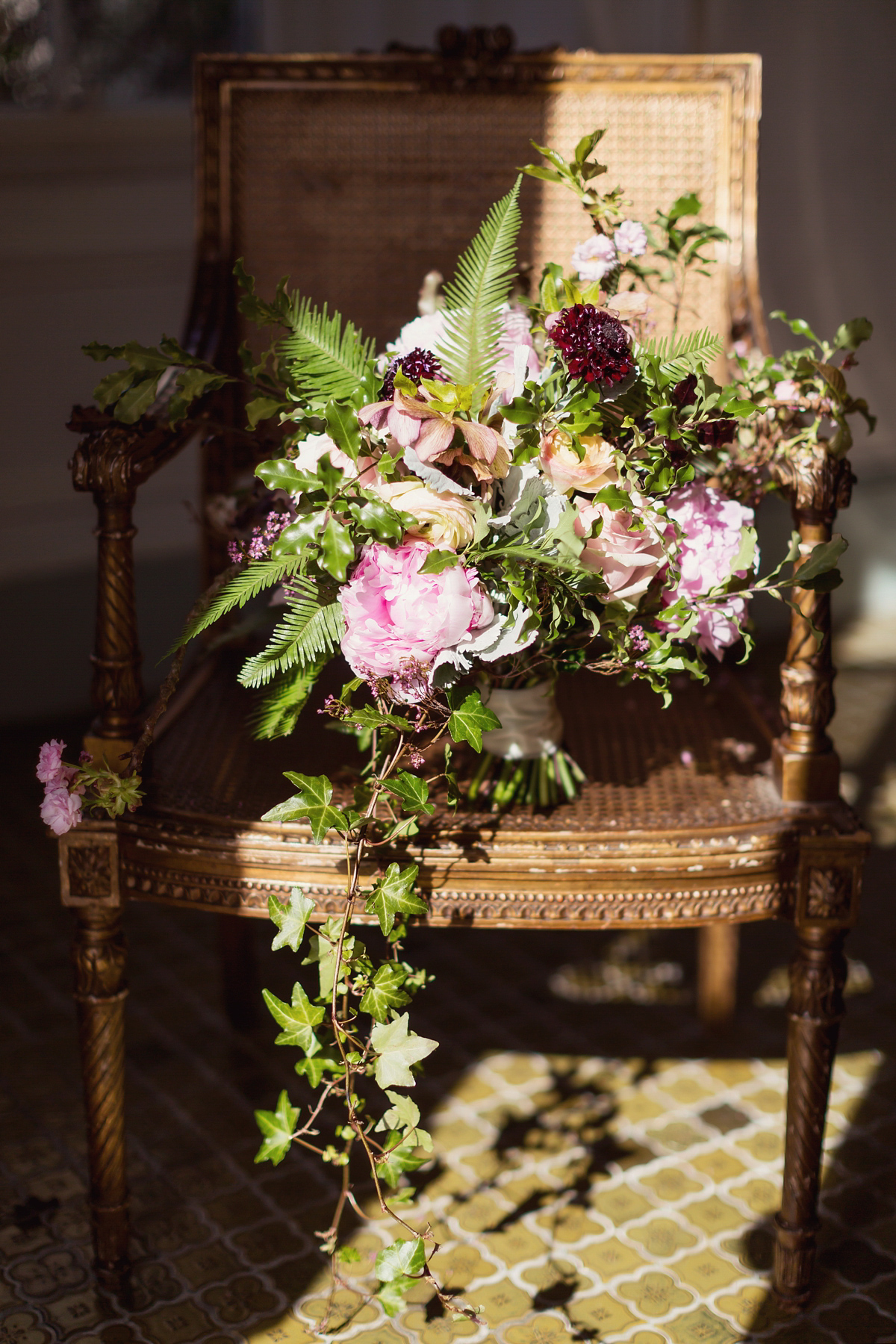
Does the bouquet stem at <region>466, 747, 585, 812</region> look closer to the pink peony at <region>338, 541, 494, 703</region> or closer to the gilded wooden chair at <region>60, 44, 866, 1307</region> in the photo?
the gilded wooden chair at <region>60, 44, 866, 1307</region>

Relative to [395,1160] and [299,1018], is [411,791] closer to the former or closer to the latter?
[299,1018]

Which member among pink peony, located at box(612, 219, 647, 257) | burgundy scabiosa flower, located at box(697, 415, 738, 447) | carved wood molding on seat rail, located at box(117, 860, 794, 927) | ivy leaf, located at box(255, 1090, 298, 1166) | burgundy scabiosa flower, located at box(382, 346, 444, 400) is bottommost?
ivy leaf, located at box(255, 1090, 298, 1166)

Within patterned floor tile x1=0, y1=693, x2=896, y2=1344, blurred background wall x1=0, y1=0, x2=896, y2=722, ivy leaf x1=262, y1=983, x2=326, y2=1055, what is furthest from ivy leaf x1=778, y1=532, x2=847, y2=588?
blurred background wall x1=0, y1=0, x2=896, y2=722

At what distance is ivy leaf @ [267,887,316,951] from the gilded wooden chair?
2.2 inches

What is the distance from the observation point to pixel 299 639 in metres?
1.10

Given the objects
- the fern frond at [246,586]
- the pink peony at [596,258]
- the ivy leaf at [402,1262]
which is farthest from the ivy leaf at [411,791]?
the pink peony at [596,258]

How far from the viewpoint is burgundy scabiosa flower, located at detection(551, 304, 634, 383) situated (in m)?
1.09

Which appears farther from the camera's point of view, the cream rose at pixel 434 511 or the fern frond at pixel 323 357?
the fern frond at pixel 323 357

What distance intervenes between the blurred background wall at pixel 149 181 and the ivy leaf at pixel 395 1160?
→ 1.68 meters

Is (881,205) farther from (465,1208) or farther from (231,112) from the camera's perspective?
(465,1208)

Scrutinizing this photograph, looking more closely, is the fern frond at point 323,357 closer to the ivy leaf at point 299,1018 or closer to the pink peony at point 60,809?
the pink peony at point 60,809

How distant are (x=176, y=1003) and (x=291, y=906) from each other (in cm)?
87

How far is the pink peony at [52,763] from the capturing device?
122cm

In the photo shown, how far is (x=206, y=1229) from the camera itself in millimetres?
1529
